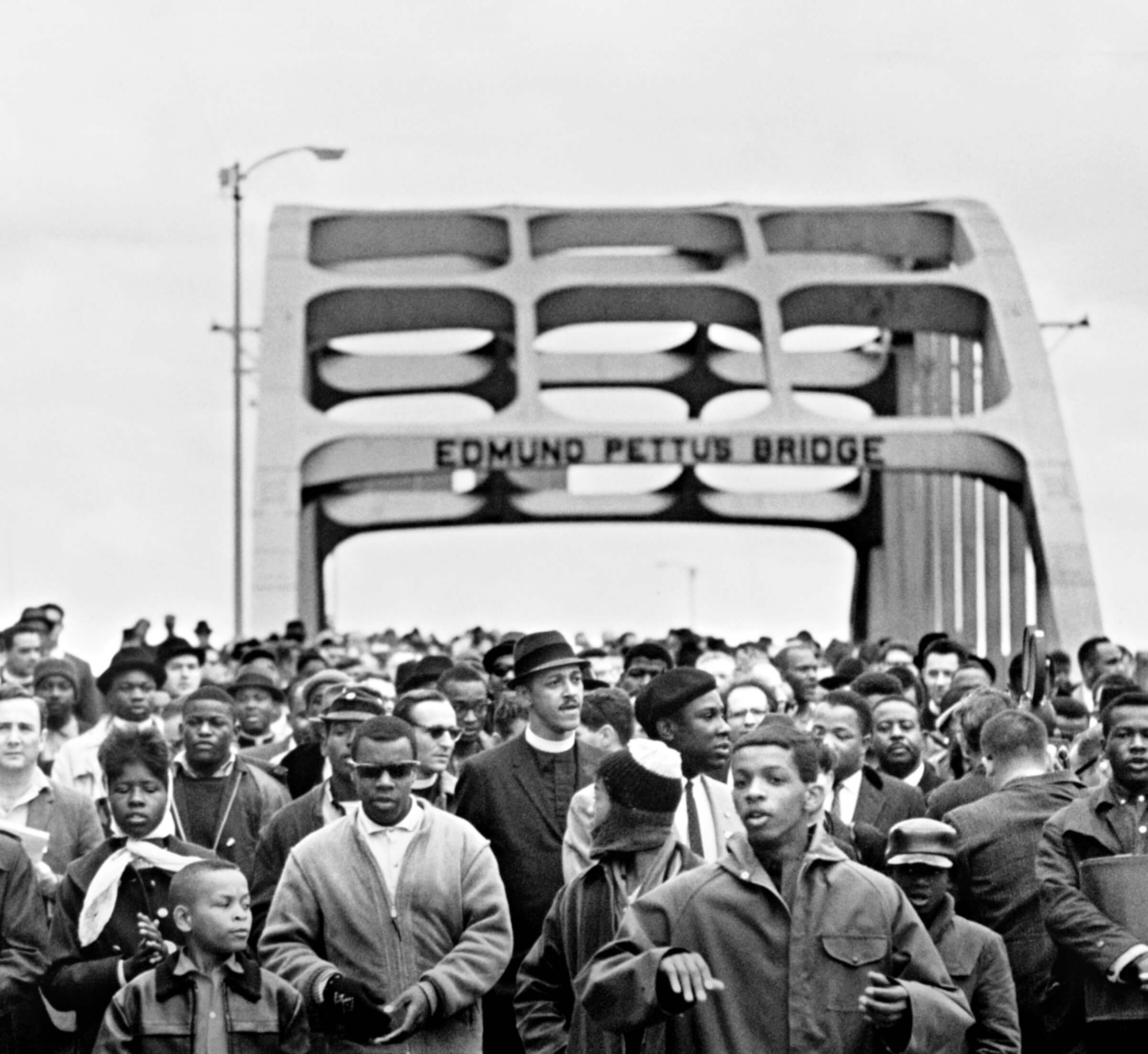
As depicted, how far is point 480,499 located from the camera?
65.7 meters

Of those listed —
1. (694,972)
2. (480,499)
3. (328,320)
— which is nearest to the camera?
(694,972)

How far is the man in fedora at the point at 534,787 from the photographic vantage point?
33.0 feet

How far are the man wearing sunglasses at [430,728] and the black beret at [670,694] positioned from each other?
1.27 m

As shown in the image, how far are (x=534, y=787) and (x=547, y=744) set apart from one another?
0.60ft

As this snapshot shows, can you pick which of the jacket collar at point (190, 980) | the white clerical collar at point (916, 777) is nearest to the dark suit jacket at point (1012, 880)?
the white clerical collar at point (916, 777)

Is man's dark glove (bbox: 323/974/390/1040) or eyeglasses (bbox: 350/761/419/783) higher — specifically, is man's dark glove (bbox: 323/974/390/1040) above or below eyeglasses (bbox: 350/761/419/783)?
below

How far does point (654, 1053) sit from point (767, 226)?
2004 inches

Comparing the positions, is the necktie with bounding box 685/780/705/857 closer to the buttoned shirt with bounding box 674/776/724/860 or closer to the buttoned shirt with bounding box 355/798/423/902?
the buttoned shirt with bounding box 674/776/724/860

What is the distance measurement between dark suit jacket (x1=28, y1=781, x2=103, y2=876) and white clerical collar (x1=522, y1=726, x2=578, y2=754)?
1.68 m

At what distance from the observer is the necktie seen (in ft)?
29.9

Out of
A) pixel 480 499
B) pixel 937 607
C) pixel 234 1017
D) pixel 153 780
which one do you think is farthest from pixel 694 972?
pixel 937 607

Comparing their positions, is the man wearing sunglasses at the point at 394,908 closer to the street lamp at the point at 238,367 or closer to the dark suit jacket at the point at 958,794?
the dark suit jacket at the point at 958,794

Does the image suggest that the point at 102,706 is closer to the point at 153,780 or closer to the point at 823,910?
the point at 153,780

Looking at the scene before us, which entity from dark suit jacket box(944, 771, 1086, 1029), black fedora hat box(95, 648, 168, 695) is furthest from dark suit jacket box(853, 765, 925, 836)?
black fedora hat box(95, 648, 168, 695)
